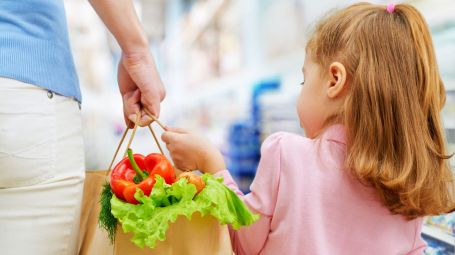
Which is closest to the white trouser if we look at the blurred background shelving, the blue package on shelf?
the blurred background shelving

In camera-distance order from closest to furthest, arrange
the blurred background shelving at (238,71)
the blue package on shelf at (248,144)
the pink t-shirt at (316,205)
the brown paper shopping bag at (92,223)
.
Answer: the pink t-shirt at (316,205)
the brown paper shopping bag at (92,223)
the blurred background shelving at (238,71)
the blue package on shelf at (248,144)

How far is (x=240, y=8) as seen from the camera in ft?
11.5

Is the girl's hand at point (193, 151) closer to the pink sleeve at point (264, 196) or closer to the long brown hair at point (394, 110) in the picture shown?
the pink sleeve at point (264, 196)

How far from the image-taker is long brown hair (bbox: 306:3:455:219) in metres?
0.84

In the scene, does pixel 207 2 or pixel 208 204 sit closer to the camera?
pixel 208 204

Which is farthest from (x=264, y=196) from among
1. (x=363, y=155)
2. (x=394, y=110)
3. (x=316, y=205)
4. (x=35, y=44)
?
(x=35, y=44)

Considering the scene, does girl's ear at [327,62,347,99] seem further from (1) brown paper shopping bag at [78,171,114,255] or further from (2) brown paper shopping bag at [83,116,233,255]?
(1) brown paper shopping bag at [78,171,114,255]

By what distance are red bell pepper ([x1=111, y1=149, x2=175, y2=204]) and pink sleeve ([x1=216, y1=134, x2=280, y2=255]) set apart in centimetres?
18

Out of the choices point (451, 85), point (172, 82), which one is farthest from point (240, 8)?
point (172, 82)

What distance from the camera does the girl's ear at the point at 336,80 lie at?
2.86 feet

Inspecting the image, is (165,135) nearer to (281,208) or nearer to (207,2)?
(281,208)

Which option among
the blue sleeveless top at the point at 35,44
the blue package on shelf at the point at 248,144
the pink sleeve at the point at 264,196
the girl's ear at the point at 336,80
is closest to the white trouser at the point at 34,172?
the blue sleeveless top at the point at 35,44

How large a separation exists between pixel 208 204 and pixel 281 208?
0.17m

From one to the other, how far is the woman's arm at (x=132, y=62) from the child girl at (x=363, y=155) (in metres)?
0.34
